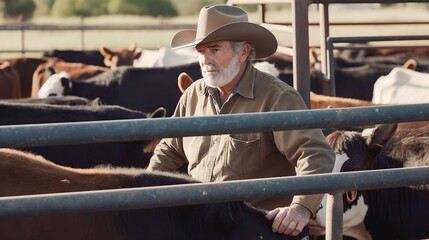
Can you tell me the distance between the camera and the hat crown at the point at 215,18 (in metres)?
3.85

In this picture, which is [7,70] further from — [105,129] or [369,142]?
[105,129]

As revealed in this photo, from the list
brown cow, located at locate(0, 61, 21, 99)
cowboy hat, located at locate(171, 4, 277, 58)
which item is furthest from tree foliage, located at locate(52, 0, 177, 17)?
cowboy hat, located at locate(171, 4, 277, 58)

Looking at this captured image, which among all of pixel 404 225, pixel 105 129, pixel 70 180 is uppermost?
pixel 105 129

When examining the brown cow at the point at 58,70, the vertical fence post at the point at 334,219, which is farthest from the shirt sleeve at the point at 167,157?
the brown cow at the point at 58,70

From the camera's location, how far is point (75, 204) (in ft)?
7.17

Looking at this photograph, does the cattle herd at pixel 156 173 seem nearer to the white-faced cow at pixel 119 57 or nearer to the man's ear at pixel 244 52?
the man's ear at pixel 244 52

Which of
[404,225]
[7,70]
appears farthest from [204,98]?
[7,70]

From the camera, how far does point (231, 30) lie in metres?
3.71

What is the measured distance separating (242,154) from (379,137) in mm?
1204

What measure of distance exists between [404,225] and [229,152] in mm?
1784

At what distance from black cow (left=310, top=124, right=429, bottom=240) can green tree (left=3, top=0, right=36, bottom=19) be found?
145ft

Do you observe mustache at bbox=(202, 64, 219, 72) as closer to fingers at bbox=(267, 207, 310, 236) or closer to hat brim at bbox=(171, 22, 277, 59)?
hat brim at bbox=(171, 22, 277, 59)

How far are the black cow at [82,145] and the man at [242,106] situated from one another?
239cm

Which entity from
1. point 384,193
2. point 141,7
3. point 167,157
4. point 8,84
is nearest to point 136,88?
point 8,84
